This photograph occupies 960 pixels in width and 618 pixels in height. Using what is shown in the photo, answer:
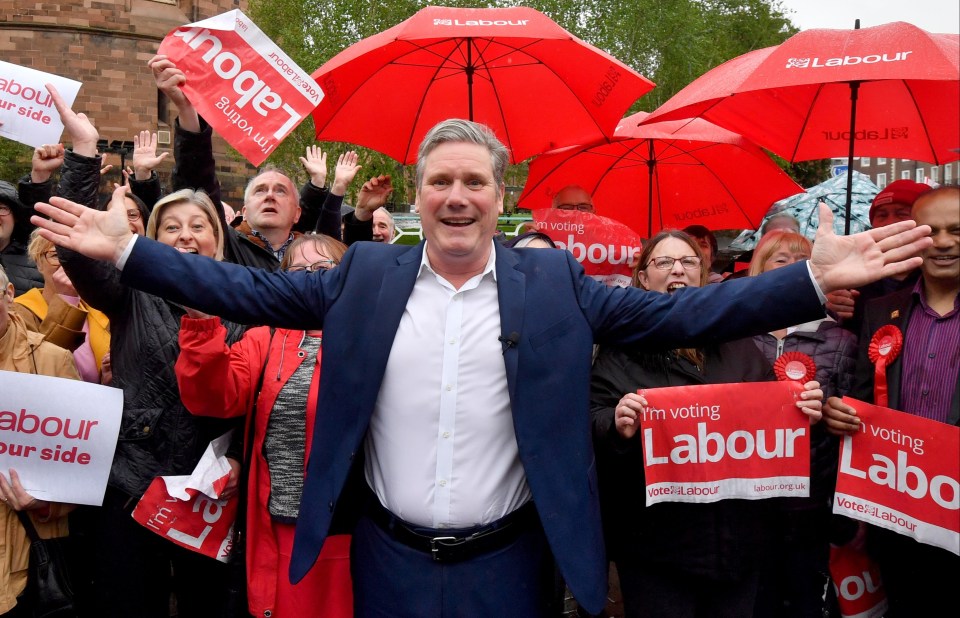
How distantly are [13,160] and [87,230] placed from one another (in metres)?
24.8

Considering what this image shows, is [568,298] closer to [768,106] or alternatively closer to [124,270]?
[124,270]

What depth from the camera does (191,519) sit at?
136 inches

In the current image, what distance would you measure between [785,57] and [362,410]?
244cm

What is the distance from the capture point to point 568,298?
2756 mm

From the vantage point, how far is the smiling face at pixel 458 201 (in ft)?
8.81

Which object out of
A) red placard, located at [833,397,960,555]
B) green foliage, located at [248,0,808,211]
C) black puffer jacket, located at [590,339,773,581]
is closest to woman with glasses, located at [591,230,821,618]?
black puffer jacket, located at [590,339,773,581]

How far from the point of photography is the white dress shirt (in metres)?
2.64

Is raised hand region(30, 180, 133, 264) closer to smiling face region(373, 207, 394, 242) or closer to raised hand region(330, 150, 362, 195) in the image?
raised hand region(330, 150, 362, 195)

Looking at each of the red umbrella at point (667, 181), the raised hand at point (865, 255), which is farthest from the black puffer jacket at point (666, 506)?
the red umbrella at point (667, 181)

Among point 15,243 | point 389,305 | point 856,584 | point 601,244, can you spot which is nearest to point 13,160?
point 15,243

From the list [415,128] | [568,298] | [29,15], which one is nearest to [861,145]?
[568,298]

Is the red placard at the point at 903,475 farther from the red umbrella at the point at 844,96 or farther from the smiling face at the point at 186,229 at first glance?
the smiling face at the point at 186,229

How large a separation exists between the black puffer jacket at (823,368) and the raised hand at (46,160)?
3.50m

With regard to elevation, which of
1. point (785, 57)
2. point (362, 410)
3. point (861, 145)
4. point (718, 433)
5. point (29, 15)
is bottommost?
point (718, 433)
